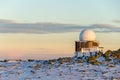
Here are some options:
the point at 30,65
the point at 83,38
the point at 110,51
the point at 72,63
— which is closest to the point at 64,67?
the point at 72,63

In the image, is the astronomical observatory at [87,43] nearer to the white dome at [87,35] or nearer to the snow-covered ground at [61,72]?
the white dome at [87,35]

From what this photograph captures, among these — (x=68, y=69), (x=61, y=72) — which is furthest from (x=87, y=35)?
(x=61, y=72)

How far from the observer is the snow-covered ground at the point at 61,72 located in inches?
1594

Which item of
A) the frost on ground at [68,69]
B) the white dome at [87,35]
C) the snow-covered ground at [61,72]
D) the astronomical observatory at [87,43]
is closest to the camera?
the snow-covered ground at [61,72]

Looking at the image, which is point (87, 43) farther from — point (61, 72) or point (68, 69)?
point (61, 72)

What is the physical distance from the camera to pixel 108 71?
42969 millimetres

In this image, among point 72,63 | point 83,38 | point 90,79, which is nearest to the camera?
point 90,79

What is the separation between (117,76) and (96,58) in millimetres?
9259

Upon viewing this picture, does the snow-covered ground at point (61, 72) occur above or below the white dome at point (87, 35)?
below

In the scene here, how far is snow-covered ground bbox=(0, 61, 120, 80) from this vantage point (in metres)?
40.5

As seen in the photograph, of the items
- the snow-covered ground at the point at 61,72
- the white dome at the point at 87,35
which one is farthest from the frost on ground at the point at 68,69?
the white dome at the point at 87,35

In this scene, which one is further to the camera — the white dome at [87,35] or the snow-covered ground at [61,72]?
the white dome at [87,35]

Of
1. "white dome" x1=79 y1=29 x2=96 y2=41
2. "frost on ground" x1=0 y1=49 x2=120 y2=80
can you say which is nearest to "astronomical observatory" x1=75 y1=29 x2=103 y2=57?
"white dome" x1=79 y1=29 x2=96 y2=41

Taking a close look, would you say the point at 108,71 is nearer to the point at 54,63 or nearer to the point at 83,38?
the point at 54,63
